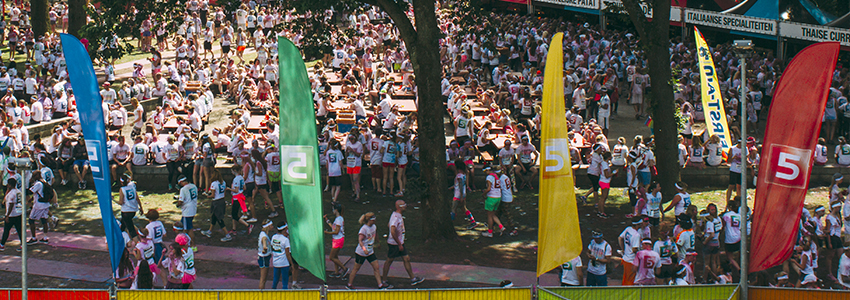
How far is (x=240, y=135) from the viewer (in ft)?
63.3

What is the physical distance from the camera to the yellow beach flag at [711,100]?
1909 centimetres

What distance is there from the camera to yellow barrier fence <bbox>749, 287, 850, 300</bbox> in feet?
34.2

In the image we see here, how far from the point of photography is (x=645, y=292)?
421 inches

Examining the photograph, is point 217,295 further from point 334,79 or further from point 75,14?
point 75,14

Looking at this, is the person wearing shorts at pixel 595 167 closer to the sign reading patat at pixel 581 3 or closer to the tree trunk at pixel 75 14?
the sign reading patat at pixel 581 3

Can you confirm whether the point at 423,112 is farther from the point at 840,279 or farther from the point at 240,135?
the point at 840,279

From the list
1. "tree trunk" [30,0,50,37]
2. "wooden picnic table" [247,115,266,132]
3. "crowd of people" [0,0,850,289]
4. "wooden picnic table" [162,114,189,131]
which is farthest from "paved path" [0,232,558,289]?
"tree trunk" [30,0,50,37]

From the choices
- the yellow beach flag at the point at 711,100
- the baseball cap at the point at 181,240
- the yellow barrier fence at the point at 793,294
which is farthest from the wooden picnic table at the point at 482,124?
the yellow barrier fence at the point at 793,294

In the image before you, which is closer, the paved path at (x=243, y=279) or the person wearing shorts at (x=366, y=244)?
the person wearing shorts at (x=366, y=244)

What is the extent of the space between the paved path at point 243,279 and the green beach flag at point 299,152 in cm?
371

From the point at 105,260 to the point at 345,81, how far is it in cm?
1204

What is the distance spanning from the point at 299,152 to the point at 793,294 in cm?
659

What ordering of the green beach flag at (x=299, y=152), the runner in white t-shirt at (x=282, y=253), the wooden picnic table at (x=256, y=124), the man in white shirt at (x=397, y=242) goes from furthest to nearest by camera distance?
the wooden picnic table at (x=256, y=124)
the man in white shirt at (x=397, y=242)
the runner in white t-shirt at (x=282, y=253)
the green beach flag at (x=299, y=152)

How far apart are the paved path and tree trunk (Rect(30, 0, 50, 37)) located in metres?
19.3
